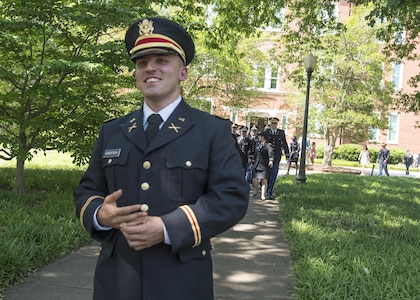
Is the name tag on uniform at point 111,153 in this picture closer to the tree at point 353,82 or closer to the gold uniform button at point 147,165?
the gold uniform button at point 147,165

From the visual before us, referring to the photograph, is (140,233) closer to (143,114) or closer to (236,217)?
(236,217)

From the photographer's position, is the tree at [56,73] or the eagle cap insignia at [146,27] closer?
the eagle cap insignia at [146,27]

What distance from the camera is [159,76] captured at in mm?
1758

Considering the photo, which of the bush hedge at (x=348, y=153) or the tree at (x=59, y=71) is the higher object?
the tree at (x=59, y=71)

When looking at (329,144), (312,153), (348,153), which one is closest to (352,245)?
(329,144)

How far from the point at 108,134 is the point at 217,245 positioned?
3.78 metres

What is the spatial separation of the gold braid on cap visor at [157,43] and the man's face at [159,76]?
1.5 inches

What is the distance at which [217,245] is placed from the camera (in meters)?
5.45

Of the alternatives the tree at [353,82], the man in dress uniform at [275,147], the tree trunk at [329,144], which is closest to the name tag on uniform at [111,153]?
the man in dress uniform at [275,147]

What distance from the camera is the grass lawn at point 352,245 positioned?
152 inches

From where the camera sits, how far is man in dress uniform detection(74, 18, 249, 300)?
1641 millimetres

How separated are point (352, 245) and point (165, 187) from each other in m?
4.20

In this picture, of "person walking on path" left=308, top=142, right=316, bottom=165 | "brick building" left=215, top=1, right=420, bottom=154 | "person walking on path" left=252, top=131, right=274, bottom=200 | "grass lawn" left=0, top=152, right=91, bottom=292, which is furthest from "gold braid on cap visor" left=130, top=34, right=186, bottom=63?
"brick building" left=215, top=1, right=420, bottom=154

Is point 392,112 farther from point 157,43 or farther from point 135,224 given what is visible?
point 135,224
